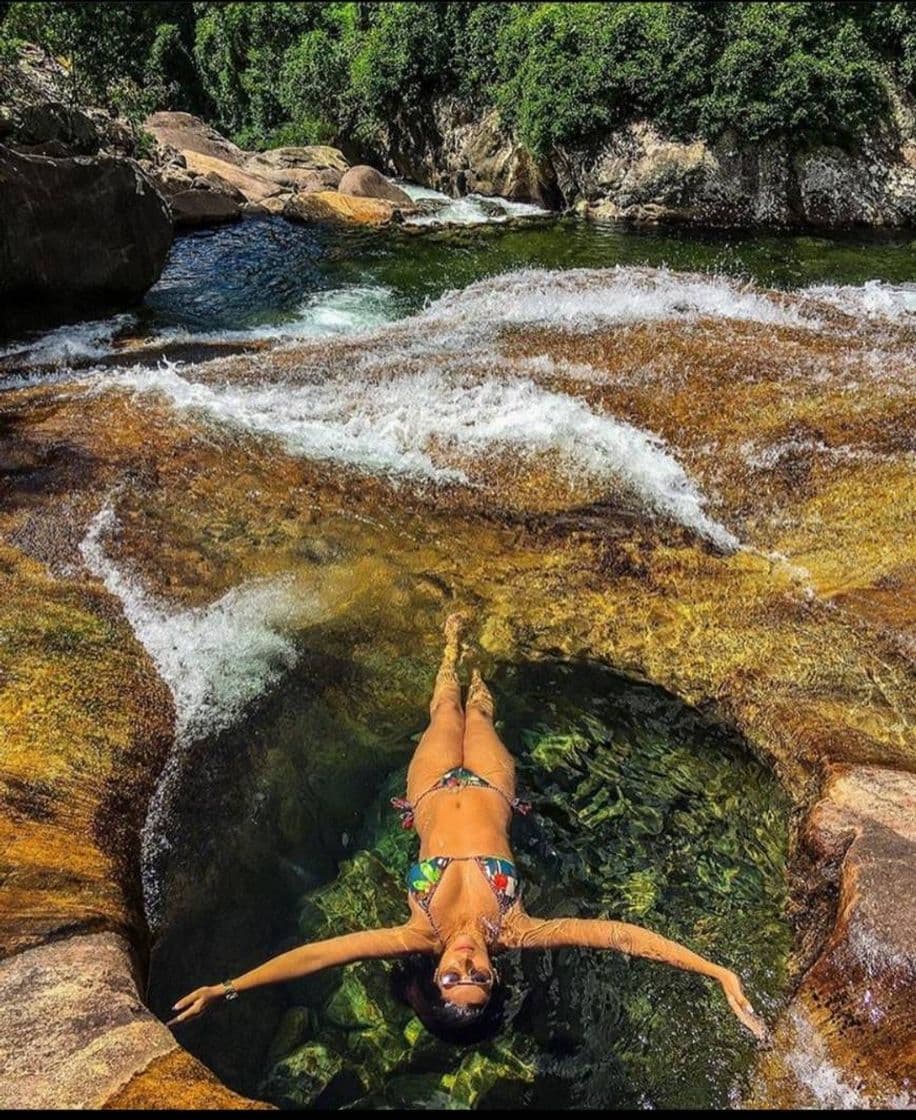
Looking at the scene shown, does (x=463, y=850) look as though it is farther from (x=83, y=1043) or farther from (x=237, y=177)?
(x=237, y=177)

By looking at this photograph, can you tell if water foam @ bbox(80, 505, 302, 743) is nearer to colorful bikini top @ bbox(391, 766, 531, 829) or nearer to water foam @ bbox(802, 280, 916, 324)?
colorful bikini top @ bbox(391, 766, 531, 829)

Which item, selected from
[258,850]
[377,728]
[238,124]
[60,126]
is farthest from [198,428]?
[238,124]

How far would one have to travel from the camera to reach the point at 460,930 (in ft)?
12.7

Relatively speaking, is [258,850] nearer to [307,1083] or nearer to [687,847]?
[307,1083]

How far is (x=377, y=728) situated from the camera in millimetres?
5105

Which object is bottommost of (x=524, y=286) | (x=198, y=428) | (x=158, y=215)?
(x=198, y=428)

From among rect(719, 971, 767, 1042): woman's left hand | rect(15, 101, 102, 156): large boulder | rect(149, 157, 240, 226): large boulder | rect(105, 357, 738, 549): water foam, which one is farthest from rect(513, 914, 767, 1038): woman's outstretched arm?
rect(149, 157, 240, 226): large boulder

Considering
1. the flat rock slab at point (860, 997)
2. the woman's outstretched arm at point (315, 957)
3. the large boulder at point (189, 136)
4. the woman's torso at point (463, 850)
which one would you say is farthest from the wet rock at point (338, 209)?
the flat rock slab at point (860, 997)

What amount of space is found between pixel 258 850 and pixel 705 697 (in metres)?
2.78

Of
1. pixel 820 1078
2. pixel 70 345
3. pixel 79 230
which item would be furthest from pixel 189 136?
Result: pixel 820 1078

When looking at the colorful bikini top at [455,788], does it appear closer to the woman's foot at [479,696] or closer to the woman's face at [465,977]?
the woman's foot at [479,696]

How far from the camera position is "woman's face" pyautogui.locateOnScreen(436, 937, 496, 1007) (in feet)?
11.9

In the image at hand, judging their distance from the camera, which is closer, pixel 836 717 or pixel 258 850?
pixel 258 850

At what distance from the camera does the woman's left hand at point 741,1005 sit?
3.54 m
